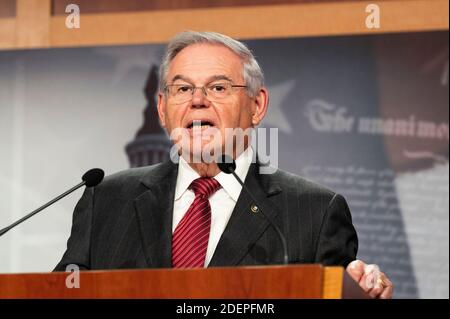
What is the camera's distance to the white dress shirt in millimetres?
2586

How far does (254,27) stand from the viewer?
15.1ft

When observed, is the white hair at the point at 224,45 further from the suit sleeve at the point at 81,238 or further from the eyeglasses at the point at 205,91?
the suit sleeve at the point at 81,238

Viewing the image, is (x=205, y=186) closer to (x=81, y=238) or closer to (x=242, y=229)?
(x=242, y=229)

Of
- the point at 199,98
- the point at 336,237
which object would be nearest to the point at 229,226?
the point at 336,237

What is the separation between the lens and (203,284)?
1.76 m

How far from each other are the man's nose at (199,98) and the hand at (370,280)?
737mm

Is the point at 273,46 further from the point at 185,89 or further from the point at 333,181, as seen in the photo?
the point at 185,89

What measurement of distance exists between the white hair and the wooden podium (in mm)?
1108

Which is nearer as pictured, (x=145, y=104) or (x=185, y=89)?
(x=185, y=89)

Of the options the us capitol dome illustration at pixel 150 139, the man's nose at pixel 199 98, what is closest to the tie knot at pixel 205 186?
the man's nose at pixel 199 98

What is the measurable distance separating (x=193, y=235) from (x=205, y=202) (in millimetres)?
145

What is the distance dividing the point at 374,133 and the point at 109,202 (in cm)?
197
